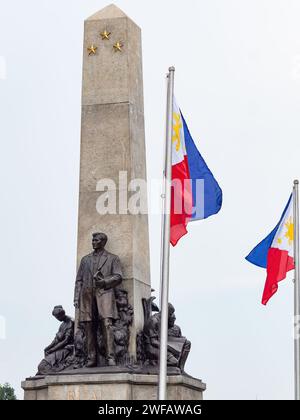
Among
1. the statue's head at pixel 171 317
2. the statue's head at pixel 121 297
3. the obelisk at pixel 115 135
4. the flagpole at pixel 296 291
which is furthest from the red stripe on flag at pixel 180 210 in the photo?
the flagpole at pixel 296 291

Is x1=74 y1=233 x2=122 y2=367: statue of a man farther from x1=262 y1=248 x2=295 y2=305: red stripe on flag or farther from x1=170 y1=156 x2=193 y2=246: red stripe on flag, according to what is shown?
x1=170 y1=156 x2=193 y2=246: red stripe on flag

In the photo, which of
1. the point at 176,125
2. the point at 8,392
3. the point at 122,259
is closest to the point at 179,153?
the point at 176,125

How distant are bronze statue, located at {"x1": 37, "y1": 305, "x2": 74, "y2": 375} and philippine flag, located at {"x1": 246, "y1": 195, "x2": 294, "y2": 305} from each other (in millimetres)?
3971

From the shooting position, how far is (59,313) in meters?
26.6

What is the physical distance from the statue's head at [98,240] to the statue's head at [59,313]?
59.8 inches

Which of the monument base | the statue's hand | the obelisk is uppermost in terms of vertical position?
the obelisk

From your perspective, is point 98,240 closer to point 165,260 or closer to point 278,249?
point 278,249

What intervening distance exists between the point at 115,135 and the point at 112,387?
5327 mm

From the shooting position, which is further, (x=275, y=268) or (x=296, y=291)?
(x=296, y=291)

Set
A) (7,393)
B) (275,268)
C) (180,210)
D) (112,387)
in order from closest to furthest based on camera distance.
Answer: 1. (180,210)
2. (112,387)
3. (275,268)
4. (7,393)

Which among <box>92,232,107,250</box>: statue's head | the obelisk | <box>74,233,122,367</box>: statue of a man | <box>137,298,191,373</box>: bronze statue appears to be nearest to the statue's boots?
<box>74,233,122,367</box>: statue of a man

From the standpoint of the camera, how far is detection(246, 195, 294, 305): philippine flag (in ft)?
88.4

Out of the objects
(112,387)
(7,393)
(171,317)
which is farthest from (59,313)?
(7,393)

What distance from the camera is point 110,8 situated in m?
27.9
